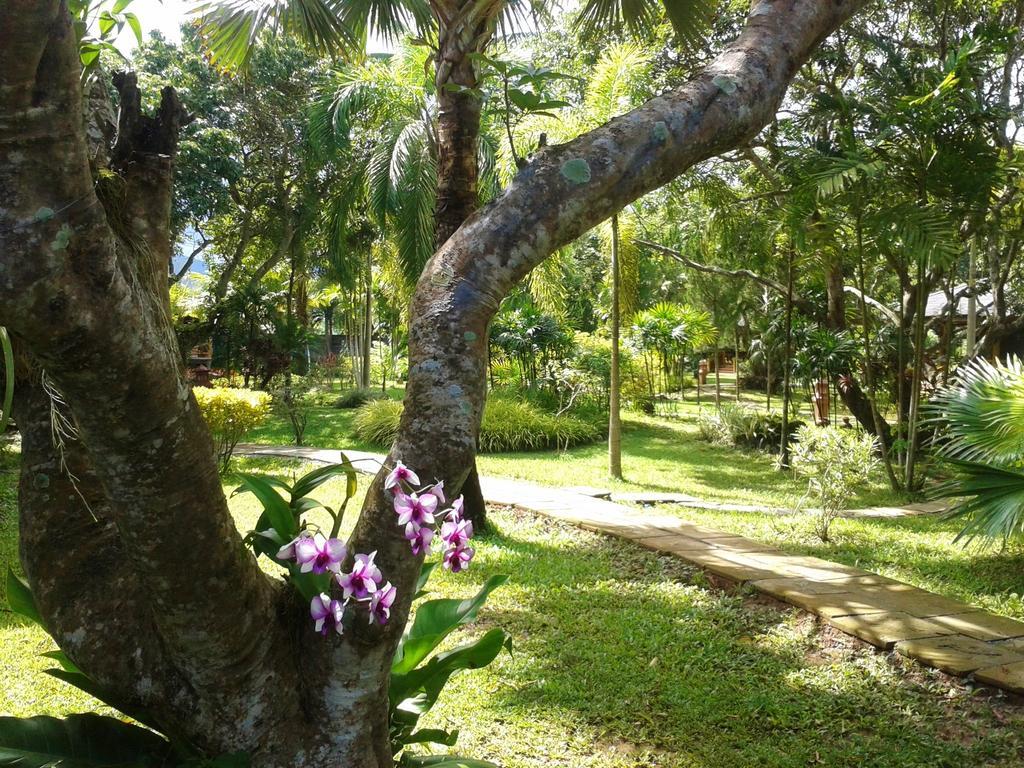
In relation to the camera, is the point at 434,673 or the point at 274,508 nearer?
the point at 274,508

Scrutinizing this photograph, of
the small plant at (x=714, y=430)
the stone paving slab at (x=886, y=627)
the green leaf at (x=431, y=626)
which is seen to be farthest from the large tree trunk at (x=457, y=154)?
the small plant at (x=714, y=430)

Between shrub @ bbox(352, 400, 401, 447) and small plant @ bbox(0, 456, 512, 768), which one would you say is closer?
small plant @ bbox(0, 456, 512, 768)

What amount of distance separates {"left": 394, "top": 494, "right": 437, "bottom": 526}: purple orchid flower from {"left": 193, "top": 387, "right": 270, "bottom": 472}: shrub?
7852 millimetres

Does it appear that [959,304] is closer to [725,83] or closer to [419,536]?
[725,83]

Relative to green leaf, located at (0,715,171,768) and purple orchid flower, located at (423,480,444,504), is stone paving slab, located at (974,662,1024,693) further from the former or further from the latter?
green leaf, located at (0,715,171,768)

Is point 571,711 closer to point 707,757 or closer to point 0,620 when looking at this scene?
point 707,757

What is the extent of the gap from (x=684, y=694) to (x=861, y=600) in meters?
1.46

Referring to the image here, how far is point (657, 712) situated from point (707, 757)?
372 millimetres

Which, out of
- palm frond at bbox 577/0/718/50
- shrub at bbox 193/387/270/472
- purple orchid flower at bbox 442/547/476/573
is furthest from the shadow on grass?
shrub at bbox 193/387/270/472

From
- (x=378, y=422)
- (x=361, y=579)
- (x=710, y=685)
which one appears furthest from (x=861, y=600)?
(x=378, y=422)

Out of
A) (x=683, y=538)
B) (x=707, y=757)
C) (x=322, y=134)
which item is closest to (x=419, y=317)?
(x=707, y=757)

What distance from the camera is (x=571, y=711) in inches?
133

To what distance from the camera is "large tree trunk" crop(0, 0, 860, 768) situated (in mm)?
1420

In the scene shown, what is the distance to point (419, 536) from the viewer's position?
1729 mm
